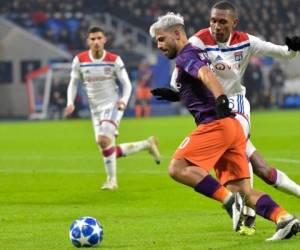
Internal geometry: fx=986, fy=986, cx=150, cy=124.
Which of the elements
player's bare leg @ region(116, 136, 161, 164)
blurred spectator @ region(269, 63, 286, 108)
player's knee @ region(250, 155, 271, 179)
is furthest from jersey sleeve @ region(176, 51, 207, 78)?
blurred spectator @ region(269, 63, 286, 108)

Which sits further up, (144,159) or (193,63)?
(193,63)

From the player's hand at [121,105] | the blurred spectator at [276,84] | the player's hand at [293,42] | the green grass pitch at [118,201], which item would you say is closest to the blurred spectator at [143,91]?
the blurred spectator at [276,84]

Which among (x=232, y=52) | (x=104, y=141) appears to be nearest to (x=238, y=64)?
(x=232, y=52)

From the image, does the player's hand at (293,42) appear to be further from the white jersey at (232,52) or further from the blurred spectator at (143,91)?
the blurred spectator at (143,91)

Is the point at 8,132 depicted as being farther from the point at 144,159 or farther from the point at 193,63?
the point at 193,63

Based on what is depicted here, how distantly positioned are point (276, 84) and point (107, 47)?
842 cm

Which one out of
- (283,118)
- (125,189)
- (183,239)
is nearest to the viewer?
(183,239)

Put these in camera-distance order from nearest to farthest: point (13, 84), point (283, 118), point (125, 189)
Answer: point (125, 189) → point (283, 118) → point (13, 84)

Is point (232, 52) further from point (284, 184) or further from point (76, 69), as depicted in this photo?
point (76, 69)

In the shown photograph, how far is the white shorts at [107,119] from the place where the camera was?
609 inches

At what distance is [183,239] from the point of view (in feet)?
30.1

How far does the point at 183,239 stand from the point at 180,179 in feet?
2.30

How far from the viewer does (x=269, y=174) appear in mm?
10023

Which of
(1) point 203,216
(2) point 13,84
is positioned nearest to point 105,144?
(1) point 203,216
